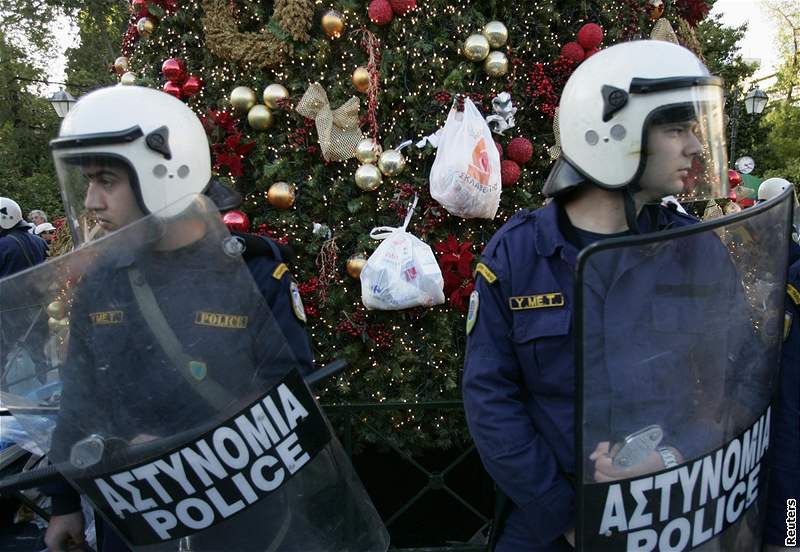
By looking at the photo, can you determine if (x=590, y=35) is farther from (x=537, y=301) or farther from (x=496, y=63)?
(x=537, y=301)

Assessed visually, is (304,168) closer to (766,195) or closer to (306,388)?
(306,388)

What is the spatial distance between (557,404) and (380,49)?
10.3 feet

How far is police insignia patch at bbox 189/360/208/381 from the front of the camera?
140 centimetres

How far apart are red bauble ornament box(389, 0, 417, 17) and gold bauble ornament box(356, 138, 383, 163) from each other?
84 centimetres

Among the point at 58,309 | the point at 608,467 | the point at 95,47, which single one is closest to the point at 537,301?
the point at 608,467

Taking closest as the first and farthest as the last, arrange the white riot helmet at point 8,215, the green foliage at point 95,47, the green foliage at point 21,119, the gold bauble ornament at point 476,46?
the gold bauble ornament at point 476,46
the white riot helmet at point 8,215
the green foliage at point 95,47
the green foliage at point 21,119

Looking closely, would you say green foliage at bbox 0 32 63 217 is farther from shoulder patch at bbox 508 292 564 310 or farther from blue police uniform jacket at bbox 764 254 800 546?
blue police uniform jacket at bbox 764 254 800 546

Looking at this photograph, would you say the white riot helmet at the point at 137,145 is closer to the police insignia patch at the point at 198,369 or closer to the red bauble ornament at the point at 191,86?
the police insignia patch at the point at 198,369

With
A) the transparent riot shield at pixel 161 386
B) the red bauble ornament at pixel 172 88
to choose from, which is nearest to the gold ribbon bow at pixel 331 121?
the red bauble ornament at pixel 172 88

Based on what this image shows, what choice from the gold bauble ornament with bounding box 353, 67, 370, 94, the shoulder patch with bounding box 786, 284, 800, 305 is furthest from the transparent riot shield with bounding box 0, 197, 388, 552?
the gold bauble ornament with bounding box 353, 67, 370, 94

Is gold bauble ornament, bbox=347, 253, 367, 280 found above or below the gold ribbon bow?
below

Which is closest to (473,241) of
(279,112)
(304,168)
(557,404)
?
(304,168)

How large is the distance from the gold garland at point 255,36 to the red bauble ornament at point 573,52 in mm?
1755

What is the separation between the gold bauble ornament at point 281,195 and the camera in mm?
4012
